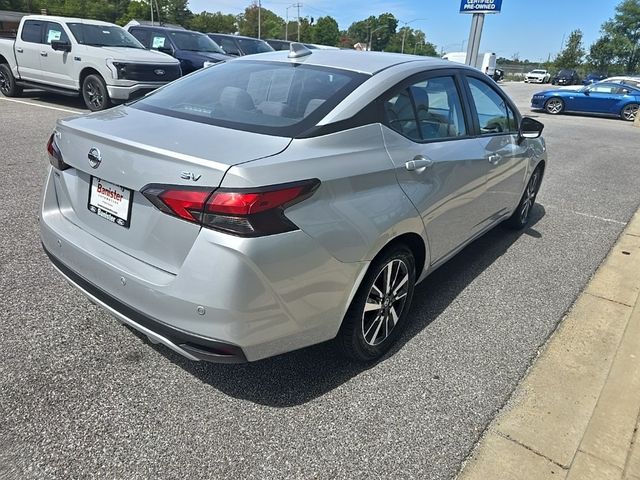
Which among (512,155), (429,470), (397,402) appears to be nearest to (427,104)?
(512,155)

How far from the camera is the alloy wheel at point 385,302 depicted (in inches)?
103

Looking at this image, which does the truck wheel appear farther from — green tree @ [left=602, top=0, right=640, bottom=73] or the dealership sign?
green tree @ [left=602, top=0, right=640, bottom=73]

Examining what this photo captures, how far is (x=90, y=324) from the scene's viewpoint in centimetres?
291

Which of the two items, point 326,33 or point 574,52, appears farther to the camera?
point 326,33

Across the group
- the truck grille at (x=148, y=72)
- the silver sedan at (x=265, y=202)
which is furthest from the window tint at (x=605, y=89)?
the silver sedan at (x=265, y=202)

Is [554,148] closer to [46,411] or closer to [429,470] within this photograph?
[429,470]

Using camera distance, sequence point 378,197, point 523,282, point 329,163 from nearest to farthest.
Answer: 1. point 329,163
2. point 378,197
3. point 523,282

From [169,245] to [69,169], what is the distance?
87cm

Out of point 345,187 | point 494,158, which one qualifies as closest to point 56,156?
point 345,187

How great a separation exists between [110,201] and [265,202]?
822 mm

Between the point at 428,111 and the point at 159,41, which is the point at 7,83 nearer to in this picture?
the point at 159,41

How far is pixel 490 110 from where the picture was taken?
3.87 metres

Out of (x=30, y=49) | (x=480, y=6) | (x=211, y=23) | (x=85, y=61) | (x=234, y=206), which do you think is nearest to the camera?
(x=234, y=206)

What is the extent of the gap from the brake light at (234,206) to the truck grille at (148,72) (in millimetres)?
8733
